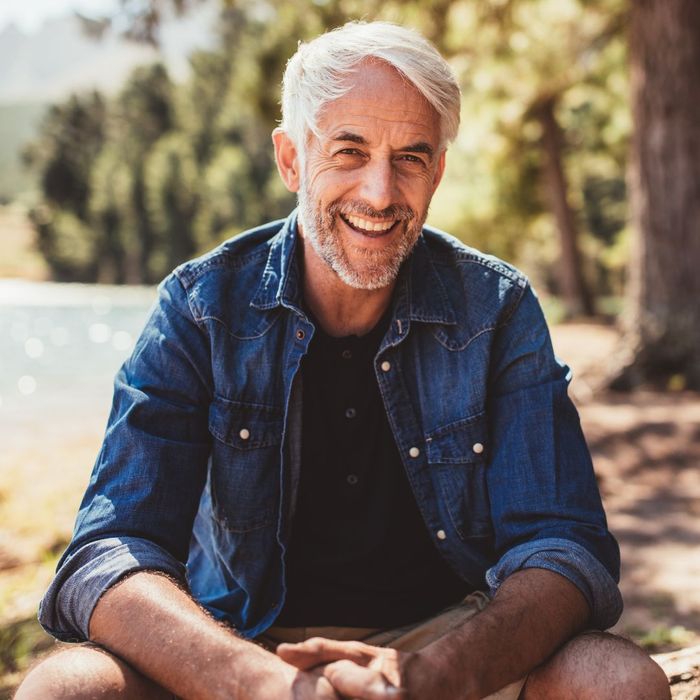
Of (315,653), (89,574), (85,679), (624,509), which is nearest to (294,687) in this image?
(315,653)

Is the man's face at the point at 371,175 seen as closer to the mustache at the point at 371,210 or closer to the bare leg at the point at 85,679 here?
the mustache at the point at 371,210

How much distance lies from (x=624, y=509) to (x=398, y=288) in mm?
3271

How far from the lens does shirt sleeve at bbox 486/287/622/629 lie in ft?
6.04

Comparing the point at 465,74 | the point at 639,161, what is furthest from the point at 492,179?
the point at 639,161

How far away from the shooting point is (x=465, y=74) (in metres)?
9.86

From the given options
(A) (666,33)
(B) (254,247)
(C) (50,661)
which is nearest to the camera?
(C) (50,661)

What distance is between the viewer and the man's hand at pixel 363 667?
149cm

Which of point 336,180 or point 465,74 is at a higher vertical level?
point 465,74

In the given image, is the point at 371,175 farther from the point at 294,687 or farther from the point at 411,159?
the point at 294,687

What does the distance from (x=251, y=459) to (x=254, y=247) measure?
0.63 m

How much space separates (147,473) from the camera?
1928mm

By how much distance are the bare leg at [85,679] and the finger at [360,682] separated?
1.30 ft

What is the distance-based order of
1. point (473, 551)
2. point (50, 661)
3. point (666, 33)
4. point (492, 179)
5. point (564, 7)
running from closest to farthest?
1. point (50, 661)
2. point (473, 551)
3. point (666, 33)
4. point (564, 7)
5. point (492, 179)

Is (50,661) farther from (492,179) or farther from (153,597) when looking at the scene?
(492,179)
